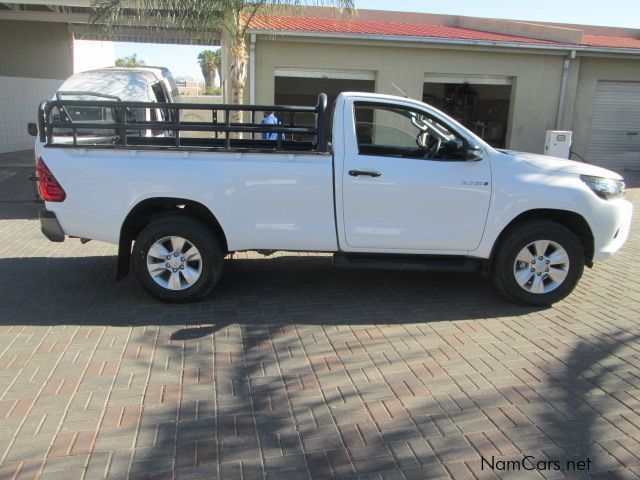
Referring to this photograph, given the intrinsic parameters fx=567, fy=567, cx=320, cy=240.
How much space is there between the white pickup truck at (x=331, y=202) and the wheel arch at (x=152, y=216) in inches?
0.7

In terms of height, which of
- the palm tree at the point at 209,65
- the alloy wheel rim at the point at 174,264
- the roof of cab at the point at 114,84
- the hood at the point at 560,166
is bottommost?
the alloy wheel rim at the point at 174,264

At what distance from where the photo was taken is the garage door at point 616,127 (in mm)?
14914

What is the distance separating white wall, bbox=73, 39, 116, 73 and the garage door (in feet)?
56.0

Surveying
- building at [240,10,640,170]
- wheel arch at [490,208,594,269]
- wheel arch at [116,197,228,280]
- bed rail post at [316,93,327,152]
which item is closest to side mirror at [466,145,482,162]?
wheel arch at [490,208,594,269]

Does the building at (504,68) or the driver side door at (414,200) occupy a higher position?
the building at (504,68)

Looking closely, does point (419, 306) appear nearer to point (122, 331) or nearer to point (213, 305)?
point (213, 305)

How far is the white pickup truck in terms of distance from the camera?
16.6ft

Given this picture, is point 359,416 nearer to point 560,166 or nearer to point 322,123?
point 322,123

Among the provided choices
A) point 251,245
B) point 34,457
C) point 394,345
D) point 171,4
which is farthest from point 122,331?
point 171,4

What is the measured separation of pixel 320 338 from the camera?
14.9ft

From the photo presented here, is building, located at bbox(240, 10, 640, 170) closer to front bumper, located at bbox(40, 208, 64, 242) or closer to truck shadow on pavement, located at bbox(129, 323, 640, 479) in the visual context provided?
front bumper, located at bbox(40, 208, 64, 242)

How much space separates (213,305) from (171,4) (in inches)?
274

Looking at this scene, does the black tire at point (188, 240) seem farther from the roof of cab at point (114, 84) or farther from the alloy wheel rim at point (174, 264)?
the roof of cab at point (114, 84)

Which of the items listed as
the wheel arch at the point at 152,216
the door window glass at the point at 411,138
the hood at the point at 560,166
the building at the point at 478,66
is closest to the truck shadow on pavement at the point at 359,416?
the wheel arch at the point at 152,216
